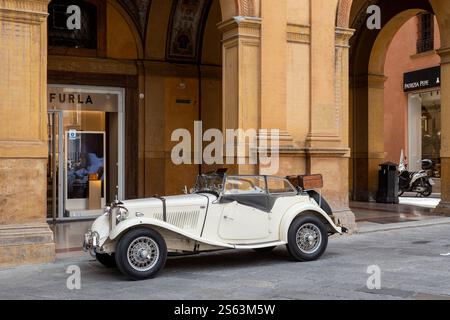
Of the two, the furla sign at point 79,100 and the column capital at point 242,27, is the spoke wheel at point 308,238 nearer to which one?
the column capital at point 242,27

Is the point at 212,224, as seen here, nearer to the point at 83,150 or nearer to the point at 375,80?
the point at 83,150

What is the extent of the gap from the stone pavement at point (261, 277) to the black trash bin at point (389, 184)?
804 centimetres

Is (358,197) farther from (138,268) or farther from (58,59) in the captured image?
(138,268)

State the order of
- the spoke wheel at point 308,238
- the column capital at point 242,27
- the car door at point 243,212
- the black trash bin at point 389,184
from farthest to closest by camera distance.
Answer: the black trash bin at point 389,184 → the column capital at point 242,27 → the spoke wheel at point 308,238 → the car door at point 243,212

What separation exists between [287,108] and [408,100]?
1875 cm

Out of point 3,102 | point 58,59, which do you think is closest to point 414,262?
point 3,102

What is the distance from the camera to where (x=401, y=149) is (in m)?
28.5

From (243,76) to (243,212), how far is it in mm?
3312

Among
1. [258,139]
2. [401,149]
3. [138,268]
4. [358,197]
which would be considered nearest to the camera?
[138,268]

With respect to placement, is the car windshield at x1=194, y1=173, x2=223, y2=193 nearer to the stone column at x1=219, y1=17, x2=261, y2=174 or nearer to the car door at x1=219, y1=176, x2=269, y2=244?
the car door at x1=219, y1=176, x2=269, y2=244

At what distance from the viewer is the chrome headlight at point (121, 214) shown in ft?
25.9

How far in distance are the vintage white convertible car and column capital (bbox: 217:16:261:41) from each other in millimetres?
2985

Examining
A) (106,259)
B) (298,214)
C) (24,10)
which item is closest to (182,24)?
(24,10)

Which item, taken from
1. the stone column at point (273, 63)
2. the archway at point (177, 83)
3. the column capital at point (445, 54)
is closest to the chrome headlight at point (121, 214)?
the stone column at point (273, 63)
